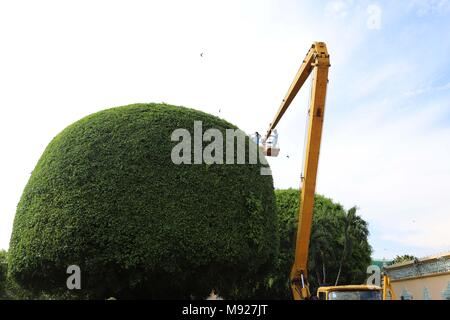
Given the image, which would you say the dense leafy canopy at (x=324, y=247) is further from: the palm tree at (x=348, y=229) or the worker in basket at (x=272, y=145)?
the worker in basket at (x=272, y=145)

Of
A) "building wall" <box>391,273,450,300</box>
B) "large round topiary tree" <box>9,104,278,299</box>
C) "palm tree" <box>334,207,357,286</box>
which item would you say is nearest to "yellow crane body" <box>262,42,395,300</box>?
"large round topiary tree" <box>9,104,278,299</box>

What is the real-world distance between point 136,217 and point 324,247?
11.1 m

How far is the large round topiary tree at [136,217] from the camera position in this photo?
12.2 metres

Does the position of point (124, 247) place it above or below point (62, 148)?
below

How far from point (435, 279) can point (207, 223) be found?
9500 mm

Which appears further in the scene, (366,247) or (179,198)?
(366,247)

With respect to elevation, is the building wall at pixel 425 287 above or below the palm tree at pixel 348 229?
below

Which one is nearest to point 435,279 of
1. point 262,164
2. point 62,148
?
point 262,164

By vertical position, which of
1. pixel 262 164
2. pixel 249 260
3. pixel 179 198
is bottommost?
pixel 249 260

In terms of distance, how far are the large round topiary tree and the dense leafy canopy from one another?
272 inches

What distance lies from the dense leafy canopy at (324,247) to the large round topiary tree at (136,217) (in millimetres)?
6900

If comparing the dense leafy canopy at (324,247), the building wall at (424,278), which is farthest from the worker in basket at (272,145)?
the building wall at (424,278)

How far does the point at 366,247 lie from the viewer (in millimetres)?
23453
